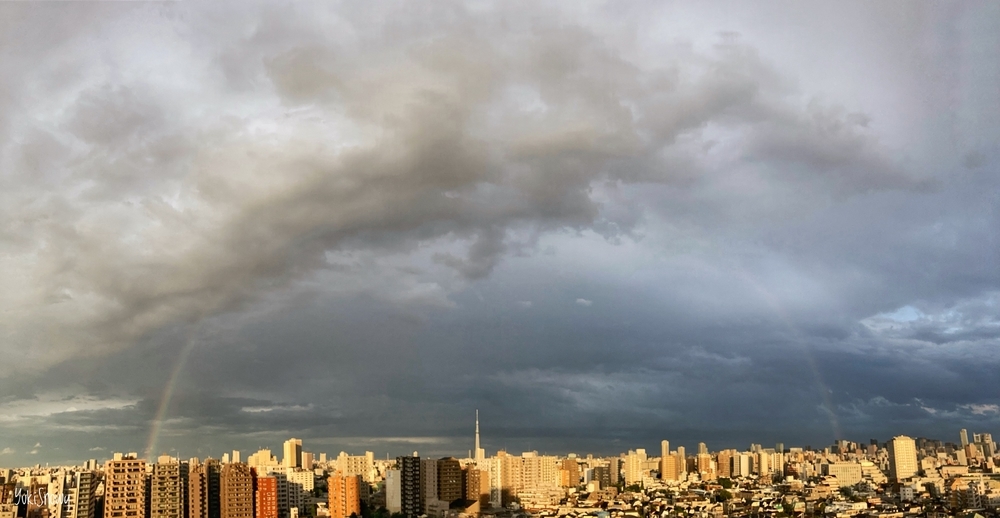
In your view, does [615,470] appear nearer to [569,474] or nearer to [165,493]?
[569,474]

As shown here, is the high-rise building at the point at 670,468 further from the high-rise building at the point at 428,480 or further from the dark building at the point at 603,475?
the high-rise building at the point at 428,480

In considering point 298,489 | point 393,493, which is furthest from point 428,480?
point 298,489

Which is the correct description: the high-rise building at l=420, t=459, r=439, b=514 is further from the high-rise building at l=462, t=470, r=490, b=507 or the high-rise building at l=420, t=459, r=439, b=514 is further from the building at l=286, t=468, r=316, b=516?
the building at l=286, t=468, r=316, b=516

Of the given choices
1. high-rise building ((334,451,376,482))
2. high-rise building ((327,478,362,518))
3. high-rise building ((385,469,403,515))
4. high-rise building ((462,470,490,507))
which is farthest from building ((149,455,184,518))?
high-rise building ((334,451,376,482))

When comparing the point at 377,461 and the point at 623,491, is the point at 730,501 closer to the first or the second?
the point at 623,491

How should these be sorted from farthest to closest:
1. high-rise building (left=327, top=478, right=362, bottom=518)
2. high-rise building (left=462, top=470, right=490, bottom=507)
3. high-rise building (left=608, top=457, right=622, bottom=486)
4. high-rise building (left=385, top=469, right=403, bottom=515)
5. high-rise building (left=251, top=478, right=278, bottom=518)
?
high-rise building (left=608, top=457, right=622, bottom=486) < high-rise building (left=462, top=470, right=490, bottom=507) < high-rise building (left=385, top=469, right=403, bottom=515) < high-rise building (left=327, top=478, right=362, bottom=518) < high-rise building (left=251, top=478, right=278, bottom=518)

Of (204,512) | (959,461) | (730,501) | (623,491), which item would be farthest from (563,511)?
(959,461)
